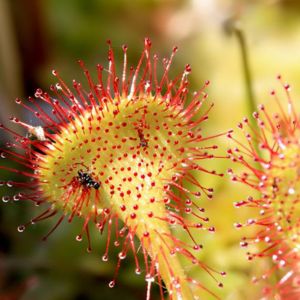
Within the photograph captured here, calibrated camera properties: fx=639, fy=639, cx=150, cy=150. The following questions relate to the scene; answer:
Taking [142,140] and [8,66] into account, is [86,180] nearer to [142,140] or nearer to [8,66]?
[142,140]

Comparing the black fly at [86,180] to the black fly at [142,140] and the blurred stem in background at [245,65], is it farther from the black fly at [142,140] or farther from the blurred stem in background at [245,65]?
the blurred stem in background at [245,65]

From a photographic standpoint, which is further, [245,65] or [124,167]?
[245,65]

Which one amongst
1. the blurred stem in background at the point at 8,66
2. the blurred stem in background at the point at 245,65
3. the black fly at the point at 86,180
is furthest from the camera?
the blurred stem in background at the point at 8,66

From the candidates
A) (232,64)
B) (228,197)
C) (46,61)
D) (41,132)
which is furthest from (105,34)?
(41,132)

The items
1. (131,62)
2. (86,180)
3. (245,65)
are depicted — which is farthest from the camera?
(131,62)

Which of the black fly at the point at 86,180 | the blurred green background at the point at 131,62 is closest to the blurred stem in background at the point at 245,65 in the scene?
the blurred green background at the point at 131,62

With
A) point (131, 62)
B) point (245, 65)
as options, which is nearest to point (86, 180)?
point (245, 65)
